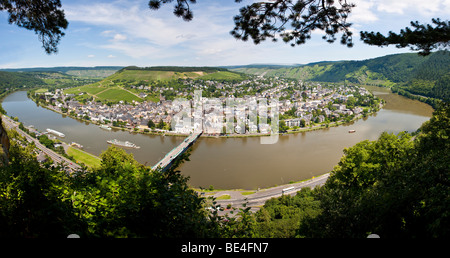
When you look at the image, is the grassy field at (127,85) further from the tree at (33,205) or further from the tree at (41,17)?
the tree at (33,205)

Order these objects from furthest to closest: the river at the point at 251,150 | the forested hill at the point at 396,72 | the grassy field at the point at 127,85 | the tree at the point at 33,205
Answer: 1. the grassy field at the point at 127,85
2. the forested hill at the point at 396,72
3. the river at the point at 251,150
4. the tree at the point at 33,205

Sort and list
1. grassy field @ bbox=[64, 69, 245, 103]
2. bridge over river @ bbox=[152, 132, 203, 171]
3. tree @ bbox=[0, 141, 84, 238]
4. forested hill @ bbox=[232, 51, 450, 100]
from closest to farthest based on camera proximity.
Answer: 1. tree @ bbox=[0, 141, 84, 238]
2. bridge over river @ bbox=[152, 132, 203, 171]
3. forested hill @ bbox=[232, 51, 450, 100]
4. grassy field @ bbox=[64, 69, 245, 103]

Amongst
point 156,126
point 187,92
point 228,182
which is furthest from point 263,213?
point 187,92

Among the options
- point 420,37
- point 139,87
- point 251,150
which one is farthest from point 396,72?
point 420,37

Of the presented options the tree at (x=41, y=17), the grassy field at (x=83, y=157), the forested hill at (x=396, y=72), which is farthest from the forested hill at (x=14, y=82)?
the forested hill at (x=396, y=72)

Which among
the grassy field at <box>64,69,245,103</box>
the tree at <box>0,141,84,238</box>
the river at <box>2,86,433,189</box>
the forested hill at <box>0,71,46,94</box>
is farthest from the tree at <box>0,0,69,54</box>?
the forested hill at <box>0,71,46,94</box>

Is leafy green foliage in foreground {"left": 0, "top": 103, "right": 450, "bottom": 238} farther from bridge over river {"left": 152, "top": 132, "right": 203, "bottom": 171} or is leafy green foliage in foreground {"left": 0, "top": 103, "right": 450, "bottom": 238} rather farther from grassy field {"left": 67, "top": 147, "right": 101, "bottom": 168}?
grassy field {"left": 67, "top": 147, "right": 101, "bottom": 168}

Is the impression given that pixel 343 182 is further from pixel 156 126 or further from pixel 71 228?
pixel 156 126
